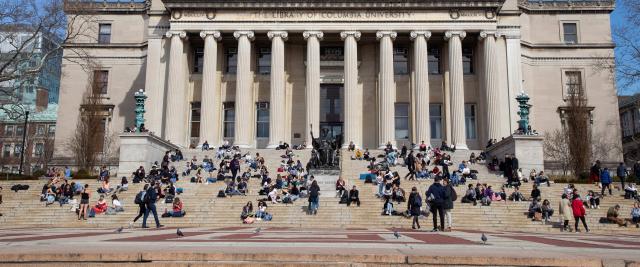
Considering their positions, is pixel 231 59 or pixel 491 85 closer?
pixel 491 85

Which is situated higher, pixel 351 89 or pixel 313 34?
pixel 313 34

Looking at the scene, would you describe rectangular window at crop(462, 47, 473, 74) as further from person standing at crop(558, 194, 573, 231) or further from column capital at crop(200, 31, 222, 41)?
person standing at crop(558, 194, 573, 231)

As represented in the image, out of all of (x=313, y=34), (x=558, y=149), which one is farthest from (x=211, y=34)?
(x=558, y=149)

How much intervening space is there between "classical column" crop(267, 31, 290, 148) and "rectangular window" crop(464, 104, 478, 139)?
16.1m

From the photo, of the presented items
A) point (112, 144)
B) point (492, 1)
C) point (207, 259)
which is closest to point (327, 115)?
point (492, 1)

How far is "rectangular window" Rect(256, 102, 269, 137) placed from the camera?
49.3 metres

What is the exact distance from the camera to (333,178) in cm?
2806

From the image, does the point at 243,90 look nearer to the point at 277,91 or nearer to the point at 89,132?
the point at 277,91

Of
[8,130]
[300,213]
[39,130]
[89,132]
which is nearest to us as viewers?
[300,213]

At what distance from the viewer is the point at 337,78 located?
162ft

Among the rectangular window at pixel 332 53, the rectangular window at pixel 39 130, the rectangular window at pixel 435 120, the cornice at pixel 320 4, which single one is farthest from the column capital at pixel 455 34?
the rectangular window at pixel 39 130

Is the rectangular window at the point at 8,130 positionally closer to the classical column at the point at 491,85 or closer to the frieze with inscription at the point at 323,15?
the frieze with inscription at the point at 323,15

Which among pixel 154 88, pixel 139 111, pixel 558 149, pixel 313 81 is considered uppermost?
pixel 313 81

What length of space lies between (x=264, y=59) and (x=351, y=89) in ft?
31.0
